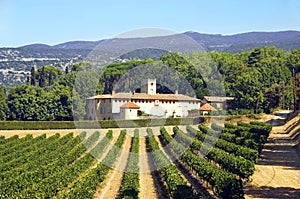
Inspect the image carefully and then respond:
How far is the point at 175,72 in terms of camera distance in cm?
11531

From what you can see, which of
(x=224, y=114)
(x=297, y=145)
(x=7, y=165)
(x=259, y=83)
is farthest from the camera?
(x=259, y=83)

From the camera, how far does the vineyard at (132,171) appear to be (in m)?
23.6

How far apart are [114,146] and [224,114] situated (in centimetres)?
3859

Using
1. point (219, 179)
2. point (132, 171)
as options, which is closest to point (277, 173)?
point (219, 179)

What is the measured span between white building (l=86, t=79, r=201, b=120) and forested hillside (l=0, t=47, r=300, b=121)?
26.1ft

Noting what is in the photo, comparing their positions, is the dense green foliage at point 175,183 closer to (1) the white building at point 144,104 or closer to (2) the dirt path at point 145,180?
(2) the dirt path at point 145,180

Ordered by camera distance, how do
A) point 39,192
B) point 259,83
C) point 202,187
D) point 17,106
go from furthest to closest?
point 17,106
point 259,83
point 202,187
point 39,192

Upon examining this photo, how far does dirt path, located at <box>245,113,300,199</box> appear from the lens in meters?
26.2

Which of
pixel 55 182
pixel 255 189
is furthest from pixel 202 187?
pixel 55 182

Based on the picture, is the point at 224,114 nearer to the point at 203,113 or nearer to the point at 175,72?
the point at 203,113

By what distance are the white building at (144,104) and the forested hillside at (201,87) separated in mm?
7948

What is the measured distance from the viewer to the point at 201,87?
350 feet

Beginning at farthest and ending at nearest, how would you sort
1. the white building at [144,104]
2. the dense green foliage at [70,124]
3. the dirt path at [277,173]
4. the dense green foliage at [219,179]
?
the white building at [144,104] → the dense green foliage at [70,124] → the dirt path at [277,173] → the dense green foliage at [219,179]

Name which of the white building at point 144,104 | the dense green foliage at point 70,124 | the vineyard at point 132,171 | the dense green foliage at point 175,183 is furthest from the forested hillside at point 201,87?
the dense green foliage at point 175,183
